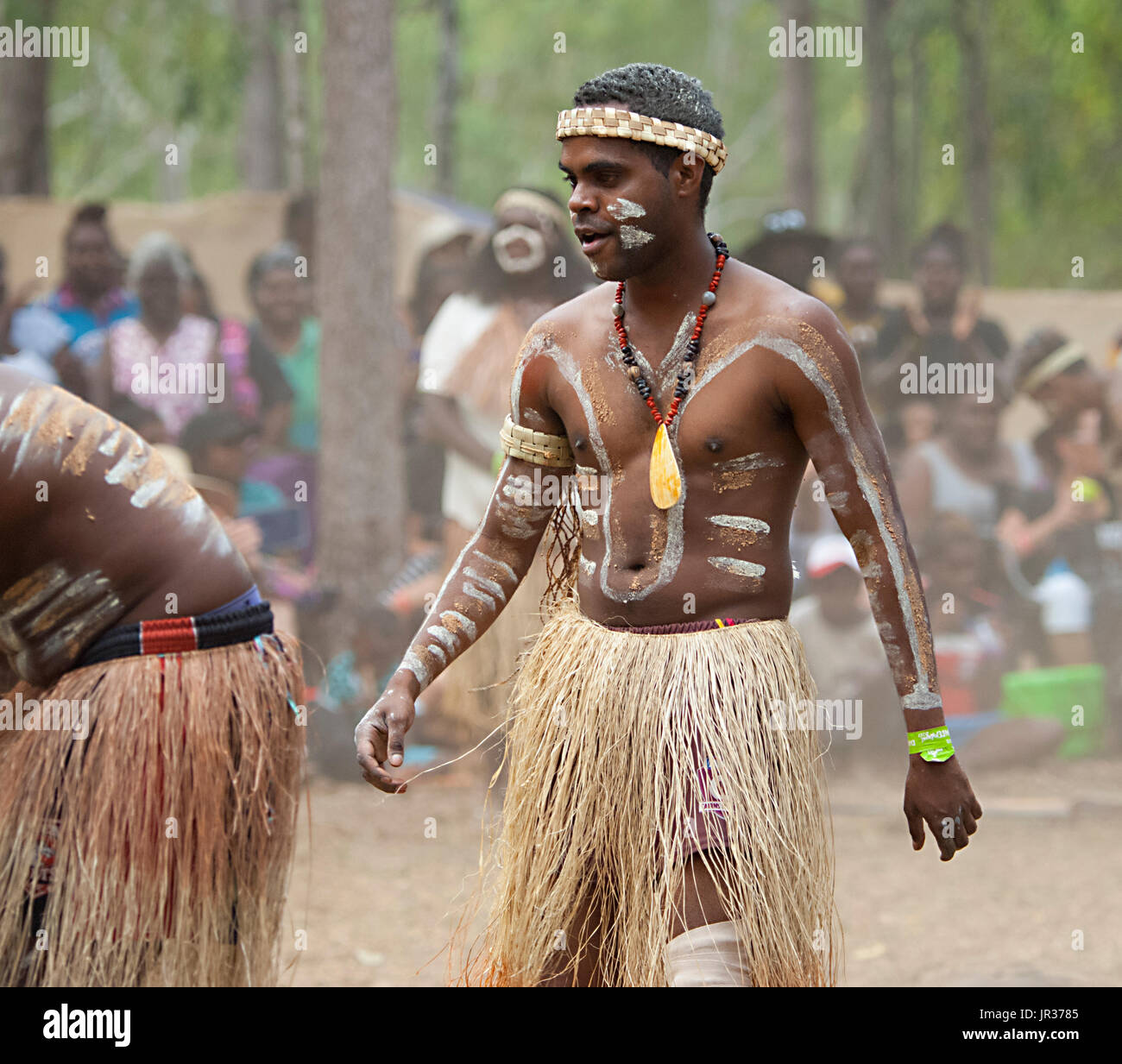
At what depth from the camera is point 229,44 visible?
1092cm

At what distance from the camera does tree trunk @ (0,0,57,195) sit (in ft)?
30.3

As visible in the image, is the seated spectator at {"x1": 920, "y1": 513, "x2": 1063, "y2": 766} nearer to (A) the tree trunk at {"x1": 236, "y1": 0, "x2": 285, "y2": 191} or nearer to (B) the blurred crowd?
(B) the blurred crowd

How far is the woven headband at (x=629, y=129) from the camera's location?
2615 mm

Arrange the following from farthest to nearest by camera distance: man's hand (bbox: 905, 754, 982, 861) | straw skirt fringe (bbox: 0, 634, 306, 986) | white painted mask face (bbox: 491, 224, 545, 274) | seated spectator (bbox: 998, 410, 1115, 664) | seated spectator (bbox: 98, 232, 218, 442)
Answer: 1. seated spectator (bbox: 998, 410, 1115, 664)
2. seated spectator (bbox: 98, 232, 218, 442)
3. white painted mask face (bbox: 491, 224, 545, 274)
4. straw skirt fringe (bbox: 0, 634, 306, 986)
5. man's hand (bbox: 905, 754, 982, 861)

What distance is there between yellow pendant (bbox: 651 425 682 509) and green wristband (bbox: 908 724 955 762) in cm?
61

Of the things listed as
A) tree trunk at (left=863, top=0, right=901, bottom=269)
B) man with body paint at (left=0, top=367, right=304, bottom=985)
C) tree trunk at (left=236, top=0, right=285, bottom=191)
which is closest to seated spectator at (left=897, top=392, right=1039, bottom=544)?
tree trunk at (left=863, top=0, right=901, bottom=269)

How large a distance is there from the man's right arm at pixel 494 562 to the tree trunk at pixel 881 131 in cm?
1082

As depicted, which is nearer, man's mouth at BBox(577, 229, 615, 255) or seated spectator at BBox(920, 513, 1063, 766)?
man's mouth at BBox(577, 229, 615, 255)

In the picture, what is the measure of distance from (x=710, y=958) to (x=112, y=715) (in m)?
1.34

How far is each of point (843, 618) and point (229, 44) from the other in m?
6.59

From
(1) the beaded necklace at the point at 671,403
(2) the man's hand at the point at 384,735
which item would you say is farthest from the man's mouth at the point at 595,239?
(2) the man's hand at the point at 384,735

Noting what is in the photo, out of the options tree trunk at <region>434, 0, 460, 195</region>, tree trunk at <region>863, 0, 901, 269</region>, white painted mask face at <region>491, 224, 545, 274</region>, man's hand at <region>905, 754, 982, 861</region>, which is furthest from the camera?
tree trunk at <region>434, 0, 460, 195</region>

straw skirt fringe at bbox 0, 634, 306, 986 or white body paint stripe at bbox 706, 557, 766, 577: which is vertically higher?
white body paint stripe at bbox 706, 557, 766, 577

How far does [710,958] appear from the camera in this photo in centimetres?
256
